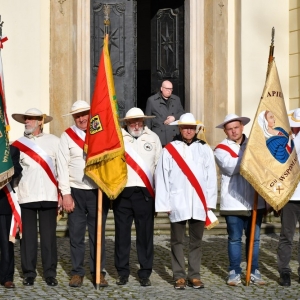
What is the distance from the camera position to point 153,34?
16.9m

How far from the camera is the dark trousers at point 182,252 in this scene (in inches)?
405

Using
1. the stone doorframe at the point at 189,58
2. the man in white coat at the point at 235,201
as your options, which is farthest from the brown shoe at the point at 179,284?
the stone doorframe at the point at 189,58

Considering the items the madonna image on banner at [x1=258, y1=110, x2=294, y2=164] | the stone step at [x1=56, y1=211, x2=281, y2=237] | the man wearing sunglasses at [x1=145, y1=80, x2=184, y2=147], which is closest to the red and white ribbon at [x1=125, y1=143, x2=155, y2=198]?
the madonna image on banner at [x1=258, y1=110, x2=294, y2=164]

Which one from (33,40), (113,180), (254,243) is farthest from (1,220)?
(33,40)

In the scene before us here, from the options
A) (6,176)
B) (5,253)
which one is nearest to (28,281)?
(5,253)

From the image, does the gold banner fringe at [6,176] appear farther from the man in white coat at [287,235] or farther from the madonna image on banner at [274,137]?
the man in white coat at [287,235]

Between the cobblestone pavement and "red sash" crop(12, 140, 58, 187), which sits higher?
"red sash" crop(12, 140, 58, 187)

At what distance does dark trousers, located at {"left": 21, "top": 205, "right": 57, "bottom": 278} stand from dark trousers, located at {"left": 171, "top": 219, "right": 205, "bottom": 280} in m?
1.23

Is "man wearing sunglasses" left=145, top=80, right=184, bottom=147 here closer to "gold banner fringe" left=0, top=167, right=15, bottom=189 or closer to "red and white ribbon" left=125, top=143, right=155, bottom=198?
"red and white ribbon" left=125, top=143, right=155, bottom=198

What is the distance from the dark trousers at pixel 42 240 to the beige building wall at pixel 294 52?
666 cm

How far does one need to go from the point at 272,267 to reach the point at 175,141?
2074 millimetres

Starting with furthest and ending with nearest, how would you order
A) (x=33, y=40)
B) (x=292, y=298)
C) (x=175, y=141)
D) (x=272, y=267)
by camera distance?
(x=33, y=40)
(x=272, y=267)
(x=175, y=141)
(x=292, y=298)

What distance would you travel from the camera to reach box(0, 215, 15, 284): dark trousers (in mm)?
10227

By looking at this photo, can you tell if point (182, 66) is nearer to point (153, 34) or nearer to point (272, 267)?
point (153, 34)
